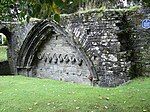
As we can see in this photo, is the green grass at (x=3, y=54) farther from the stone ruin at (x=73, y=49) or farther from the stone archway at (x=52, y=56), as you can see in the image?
the stone archway at (x=52, y=56)

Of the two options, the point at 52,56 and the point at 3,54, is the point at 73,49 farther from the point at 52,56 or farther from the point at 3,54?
the point at 3,54

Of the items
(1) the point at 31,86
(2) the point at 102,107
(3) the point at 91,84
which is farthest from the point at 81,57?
(2) the point at 102,107

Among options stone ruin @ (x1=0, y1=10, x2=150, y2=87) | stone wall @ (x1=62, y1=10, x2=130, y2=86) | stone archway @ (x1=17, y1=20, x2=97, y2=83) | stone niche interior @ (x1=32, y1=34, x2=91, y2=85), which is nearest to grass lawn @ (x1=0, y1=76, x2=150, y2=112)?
stone wall @ (x1=62, y1=10, x2=130, y2=86)

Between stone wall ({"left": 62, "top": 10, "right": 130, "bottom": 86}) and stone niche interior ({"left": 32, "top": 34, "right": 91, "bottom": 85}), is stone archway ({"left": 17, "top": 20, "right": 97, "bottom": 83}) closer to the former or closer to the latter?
stone niche interior ({"left": 32, "top": 34, "right": 91, "bottom": 85})

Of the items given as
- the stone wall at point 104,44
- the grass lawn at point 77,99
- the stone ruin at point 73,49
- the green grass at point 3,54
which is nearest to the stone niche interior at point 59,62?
the stone ruin at point 73,49

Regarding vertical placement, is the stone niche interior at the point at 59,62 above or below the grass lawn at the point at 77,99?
above

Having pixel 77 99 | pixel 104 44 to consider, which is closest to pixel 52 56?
pixel 104 44

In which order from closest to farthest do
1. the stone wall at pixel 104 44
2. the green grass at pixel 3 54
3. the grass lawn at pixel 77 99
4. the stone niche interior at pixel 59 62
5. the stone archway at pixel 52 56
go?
the grass lawn at pixel 77 99, the stone wall at pixel 104 44, the stone archway at pixel 52 56, the stone niche interior at pixel 59 62, the green grass at pixel 3 54

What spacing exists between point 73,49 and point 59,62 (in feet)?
3.36

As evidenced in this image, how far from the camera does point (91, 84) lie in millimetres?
11570

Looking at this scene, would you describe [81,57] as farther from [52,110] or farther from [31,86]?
[52,110]

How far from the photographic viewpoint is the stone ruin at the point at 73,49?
10562 millimetres

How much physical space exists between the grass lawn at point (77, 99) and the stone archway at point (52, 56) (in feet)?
6.52

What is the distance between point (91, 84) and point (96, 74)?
21.5 inches
